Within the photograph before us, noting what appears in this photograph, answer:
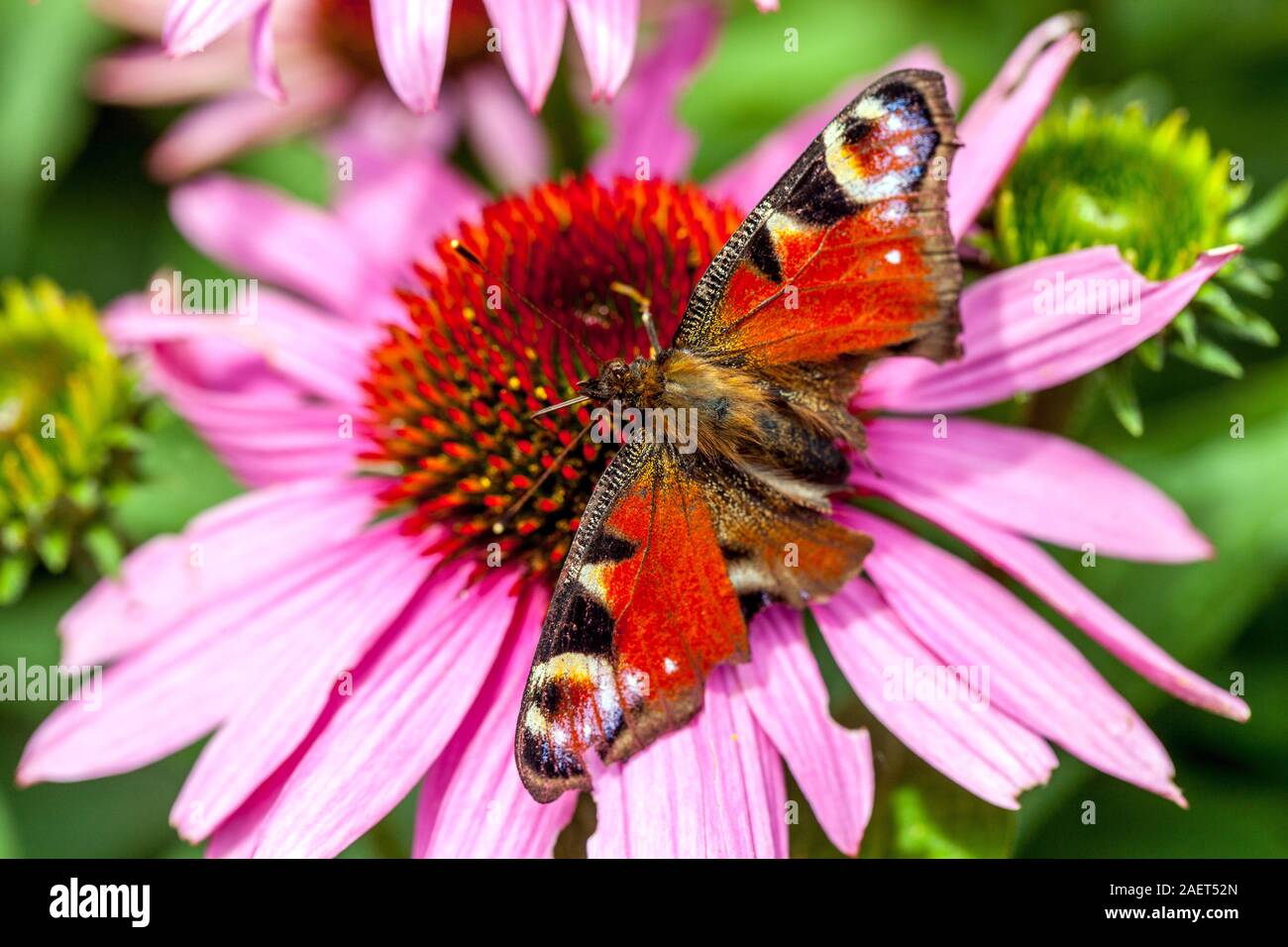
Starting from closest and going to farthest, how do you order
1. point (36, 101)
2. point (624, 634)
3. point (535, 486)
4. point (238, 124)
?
point (624, 634), point (535, 486), point (36, 101), point (238, 124)

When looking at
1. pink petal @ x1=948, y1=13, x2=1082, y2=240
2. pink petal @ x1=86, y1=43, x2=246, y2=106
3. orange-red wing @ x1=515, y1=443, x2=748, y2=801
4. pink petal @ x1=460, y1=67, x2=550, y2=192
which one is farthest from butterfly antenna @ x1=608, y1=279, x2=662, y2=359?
pink petal @ x1=86, y1=43, x2=246, y2=106

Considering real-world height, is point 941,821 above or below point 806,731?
below

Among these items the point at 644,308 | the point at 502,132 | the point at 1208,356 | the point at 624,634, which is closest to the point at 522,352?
the point at 644,308

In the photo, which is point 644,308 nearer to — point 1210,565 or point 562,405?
point 562,405

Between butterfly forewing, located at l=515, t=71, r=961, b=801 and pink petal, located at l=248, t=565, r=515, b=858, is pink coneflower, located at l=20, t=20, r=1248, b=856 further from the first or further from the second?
butterfly forewing, located at l=515, t=71, r=961, b=801

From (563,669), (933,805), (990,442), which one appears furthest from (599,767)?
(990,442)

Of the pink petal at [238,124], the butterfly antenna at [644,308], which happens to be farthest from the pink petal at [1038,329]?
the pink petal at [238,124]

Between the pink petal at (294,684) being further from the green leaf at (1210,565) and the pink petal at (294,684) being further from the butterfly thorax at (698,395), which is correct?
the green leaf at (1210,565)

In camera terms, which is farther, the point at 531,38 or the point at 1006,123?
the point at 1006,123
